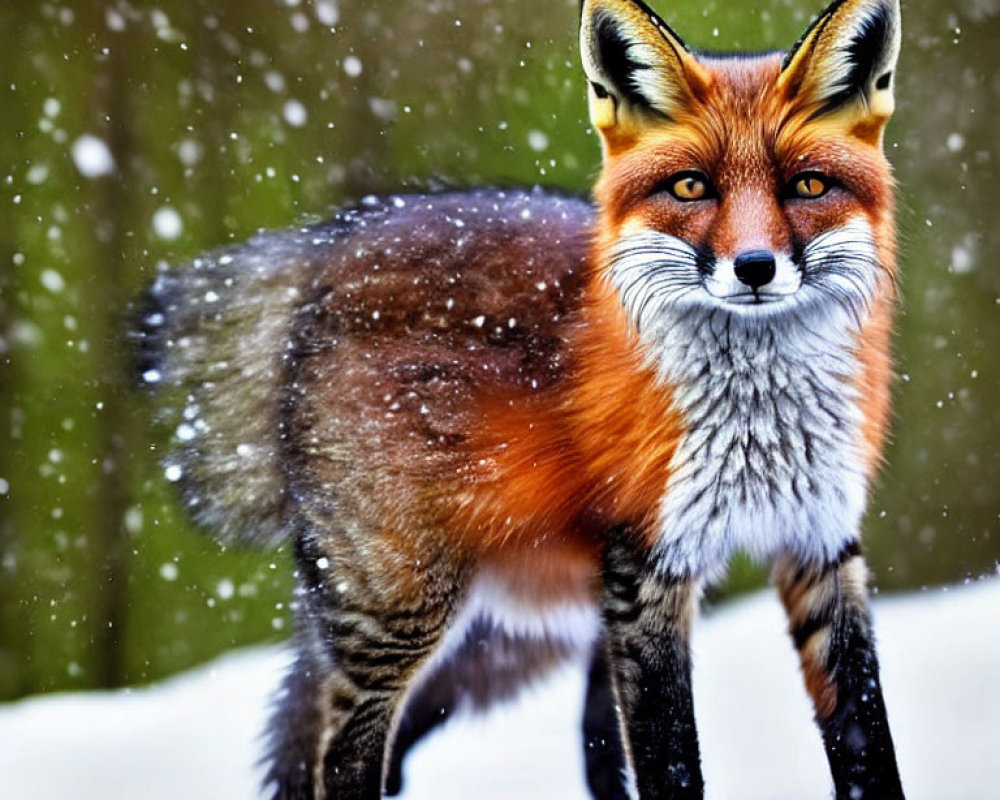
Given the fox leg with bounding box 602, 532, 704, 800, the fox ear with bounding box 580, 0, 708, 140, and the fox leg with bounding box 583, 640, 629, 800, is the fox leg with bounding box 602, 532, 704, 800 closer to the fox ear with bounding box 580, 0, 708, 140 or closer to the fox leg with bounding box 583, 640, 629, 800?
the fox leg with bounding box 583, 640, 629, 800

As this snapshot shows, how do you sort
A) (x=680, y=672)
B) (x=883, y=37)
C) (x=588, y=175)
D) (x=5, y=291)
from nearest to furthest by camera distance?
(x=883, y=37), (x=680, y=672), (x=588, y=175), (x=5, y=291)

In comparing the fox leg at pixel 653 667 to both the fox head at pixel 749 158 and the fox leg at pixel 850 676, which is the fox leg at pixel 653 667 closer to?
the fox leg at pixel 850 676

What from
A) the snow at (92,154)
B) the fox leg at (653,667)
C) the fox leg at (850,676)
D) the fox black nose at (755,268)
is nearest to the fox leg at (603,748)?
the fox leg at (653,667)

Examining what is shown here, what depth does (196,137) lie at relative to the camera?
308 centimetres

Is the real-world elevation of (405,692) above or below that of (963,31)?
below

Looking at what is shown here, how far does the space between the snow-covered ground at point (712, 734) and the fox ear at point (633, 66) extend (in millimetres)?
1190

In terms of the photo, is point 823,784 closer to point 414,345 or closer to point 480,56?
point 414,345

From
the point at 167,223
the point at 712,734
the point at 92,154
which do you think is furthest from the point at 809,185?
the point at 92,154

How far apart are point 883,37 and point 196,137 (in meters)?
1.72

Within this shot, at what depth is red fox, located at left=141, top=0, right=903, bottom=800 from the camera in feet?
7.73

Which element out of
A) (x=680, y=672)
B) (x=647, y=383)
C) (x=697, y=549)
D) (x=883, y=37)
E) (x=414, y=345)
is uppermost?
(x=883, y=37)

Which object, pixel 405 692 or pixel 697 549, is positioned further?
pixel 405 692

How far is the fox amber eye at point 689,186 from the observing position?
91.9 inches

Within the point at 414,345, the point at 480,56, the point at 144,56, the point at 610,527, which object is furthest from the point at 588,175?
the point at 144,56
